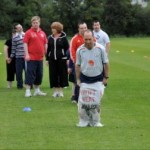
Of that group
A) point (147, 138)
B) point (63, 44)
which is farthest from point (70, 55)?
point (147, 138)

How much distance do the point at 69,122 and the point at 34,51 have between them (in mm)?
4357

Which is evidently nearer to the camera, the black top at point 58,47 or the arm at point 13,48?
the black top at point 58,47

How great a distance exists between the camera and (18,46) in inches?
696

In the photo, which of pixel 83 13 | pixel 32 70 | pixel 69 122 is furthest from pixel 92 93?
pixel 83 13

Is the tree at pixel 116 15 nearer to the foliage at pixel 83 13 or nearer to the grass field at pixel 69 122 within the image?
the foliage at pixel 83 13

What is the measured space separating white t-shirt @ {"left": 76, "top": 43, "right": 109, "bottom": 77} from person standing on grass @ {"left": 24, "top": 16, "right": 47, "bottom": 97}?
181 inches

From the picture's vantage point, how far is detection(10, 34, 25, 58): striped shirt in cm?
1761

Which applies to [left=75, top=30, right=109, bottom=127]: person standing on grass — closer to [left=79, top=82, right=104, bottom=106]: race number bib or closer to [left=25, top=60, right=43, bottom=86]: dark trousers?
[left=79, top=82, right=104, bottom=106]: race number bib

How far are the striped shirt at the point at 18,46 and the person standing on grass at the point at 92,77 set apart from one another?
6.79 meters

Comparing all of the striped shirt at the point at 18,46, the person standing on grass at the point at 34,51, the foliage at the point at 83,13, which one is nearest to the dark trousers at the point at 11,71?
the striped shirt at the point at 18,46

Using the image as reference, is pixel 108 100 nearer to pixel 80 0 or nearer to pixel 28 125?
pixel 28 125

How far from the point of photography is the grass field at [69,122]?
955 cm

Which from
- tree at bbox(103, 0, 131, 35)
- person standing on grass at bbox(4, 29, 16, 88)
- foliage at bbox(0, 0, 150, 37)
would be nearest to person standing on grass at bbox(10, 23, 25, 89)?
person standing on grass at bbox(4, 29, 16, 88)

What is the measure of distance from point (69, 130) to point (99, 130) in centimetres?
54
